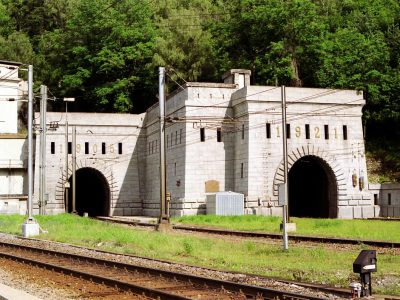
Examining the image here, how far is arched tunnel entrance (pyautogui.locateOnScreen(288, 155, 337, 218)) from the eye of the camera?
152ft

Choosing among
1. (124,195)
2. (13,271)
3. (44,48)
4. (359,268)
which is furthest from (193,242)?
(44,48)

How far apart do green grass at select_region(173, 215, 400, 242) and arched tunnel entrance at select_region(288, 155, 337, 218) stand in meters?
7.82

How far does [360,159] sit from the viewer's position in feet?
153

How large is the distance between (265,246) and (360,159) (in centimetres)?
2582

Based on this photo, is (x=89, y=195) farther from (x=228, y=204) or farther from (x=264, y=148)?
(x=264, y=148)

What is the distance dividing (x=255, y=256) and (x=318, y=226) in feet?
49.3

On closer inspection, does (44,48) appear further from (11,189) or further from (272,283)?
(272,283)

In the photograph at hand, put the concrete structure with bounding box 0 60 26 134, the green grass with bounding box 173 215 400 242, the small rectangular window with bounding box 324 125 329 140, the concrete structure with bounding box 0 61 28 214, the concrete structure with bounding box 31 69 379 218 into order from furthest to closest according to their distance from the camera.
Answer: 1. the concrete structure with bounding box 0 60 26 134
2. the concrete structure with bounding box 0 61 28 214
3. the small rectangular window with bounding box 324 125 329 140
4. the concrete structure with bounding box 31 69 379 218
5. the green grass with bounding box 173 215 400 242

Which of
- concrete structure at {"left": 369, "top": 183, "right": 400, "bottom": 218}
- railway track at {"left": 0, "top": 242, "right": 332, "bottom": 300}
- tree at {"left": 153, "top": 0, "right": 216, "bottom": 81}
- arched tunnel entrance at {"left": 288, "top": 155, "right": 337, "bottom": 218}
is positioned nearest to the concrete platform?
railway track at {"left": 0, "top": 242, "right": 332, "bottom": 300}

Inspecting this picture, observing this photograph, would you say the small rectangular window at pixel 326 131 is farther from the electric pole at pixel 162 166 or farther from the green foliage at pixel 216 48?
the electric pole at pixel 162 166

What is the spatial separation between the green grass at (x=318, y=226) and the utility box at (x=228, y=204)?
143 centimetres

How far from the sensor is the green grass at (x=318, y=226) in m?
27.5

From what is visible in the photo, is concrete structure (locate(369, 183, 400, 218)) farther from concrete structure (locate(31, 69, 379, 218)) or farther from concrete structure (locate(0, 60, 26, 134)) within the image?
concrete structure (locate(0, 60, 26, 134))

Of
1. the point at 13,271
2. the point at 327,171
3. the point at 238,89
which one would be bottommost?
the point at 13,271
